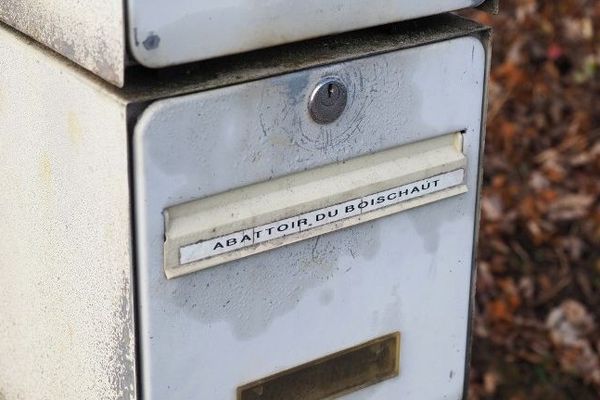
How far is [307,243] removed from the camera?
195cm

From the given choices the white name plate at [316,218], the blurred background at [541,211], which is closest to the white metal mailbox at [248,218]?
the white name plate at [316,218]

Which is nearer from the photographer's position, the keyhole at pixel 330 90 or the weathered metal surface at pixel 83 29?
the weathered metal surface at pixel 83 29

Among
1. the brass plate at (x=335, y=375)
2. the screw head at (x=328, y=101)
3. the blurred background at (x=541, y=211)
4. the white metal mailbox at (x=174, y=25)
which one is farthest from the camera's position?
the blurred background at (x=541, y=211)

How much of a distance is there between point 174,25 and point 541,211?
8.95 feet

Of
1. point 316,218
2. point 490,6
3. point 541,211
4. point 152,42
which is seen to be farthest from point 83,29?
point 541,211

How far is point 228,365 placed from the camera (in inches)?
75.6

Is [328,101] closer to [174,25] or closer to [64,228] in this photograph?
[174,25]

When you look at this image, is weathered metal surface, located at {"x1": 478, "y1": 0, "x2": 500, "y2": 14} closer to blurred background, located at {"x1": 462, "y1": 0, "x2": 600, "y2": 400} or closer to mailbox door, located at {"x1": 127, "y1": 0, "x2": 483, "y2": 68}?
mailbox door, located at {"x1": 127, "y1": 0, "x2": 483, "y2": 68}

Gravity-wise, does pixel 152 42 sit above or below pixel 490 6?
below

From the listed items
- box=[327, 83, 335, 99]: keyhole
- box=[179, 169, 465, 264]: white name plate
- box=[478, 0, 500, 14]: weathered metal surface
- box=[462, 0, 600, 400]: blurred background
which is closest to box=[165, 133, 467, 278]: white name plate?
box=[179, 169, 465, 264]: white name plate

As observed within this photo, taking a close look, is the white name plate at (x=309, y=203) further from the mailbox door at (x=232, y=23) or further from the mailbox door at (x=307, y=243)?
the mailbox door at (x=232, y=23)

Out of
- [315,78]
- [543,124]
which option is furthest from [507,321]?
[315,78]

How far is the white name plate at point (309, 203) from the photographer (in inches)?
70.2

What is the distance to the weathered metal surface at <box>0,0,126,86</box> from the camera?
1.64m
